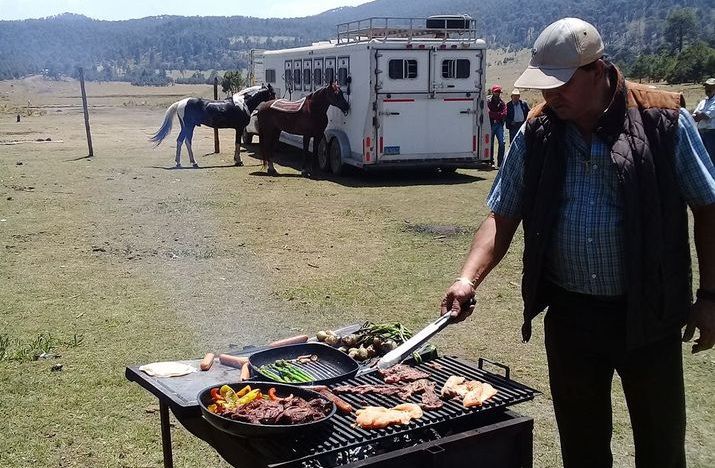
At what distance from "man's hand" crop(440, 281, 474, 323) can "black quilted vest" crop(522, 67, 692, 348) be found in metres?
0.38

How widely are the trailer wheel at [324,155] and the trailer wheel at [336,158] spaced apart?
0.14 meters

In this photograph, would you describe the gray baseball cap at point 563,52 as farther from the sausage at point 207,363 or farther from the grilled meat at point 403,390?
the sausage at point 207,363

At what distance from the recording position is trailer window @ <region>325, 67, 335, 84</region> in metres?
15.6

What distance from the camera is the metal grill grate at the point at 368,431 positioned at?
273 centimetres

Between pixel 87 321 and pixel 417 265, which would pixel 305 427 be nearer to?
pixel 87 321

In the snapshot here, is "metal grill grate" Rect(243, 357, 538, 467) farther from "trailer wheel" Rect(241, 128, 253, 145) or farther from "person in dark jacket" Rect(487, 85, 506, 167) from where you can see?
"trailer wheel" Rect(241, 128, 253, 145)

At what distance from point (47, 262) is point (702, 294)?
7554 mm

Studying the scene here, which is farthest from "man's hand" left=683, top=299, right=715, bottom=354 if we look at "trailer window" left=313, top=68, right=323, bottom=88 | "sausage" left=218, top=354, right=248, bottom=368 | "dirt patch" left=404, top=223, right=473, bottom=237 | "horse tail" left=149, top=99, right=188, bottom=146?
"horse tail" left=149, top=99, right=188, bottom=146

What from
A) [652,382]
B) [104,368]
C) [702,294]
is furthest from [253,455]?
[104,368]

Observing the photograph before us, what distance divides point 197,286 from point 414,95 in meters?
7.75

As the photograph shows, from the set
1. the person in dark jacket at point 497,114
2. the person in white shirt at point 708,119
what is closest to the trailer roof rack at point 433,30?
the person in dark jacket at point 497,114

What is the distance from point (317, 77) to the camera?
1653 cm

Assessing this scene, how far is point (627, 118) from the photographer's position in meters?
2.70

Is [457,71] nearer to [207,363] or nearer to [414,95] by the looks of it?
[414,95]
